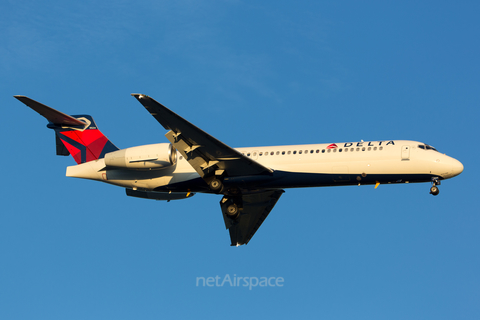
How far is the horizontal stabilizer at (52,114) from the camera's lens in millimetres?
26961

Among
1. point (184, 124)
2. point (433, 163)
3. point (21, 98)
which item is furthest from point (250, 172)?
point (21, 98)

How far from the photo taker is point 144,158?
27.3 m

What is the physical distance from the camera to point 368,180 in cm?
2681

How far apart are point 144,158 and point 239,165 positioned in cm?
464

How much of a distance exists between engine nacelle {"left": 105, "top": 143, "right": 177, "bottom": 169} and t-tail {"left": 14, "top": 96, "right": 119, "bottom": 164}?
319cm

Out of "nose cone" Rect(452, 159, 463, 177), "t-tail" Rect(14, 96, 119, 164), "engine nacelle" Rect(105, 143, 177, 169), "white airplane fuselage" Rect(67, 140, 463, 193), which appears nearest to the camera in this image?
"nose cone" Rect(452, 159, 463, 177)

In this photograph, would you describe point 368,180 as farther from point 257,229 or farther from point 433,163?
point 257,229

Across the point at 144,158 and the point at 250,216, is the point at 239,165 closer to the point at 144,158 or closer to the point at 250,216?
the point at 144,158

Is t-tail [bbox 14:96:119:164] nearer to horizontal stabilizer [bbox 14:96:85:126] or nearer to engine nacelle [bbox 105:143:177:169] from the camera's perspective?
horizontal stabilizer [bbox 14:96:85:126]

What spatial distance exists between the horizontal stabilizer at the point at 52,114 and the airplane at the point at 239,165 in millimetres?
50

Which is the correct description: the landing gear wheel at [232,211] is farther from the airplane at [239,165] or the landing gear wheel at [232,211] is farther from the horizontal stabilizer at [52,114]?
the horizontal stabilizer at [52,114]

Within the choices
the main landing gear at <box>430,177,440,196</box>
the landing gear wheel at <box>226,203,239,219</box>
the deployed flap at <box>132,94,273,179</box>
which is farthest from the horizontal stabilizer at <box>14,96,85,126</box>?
the main landing gear at <box>430,177,440,196</box>

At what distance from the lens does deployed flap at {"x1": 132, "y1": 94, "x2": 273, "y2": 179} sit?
25150 millimetres

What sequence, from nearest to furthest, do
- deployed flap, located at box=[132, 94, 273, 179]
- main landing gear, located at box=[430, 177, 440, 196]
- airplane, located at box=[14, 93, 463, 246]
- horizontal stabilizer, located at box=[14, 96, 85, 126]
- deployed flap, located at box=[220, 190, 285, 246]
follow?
deployed flap, located at box=[132, 94, 273, 179] → main landing gear, located at box=[430, 177, 440, 196] → airplane, located at box=[14, 93, 463, 246] → horizontal stabilizer, located at box=[14, 96, 85, 126] → deployed flap, located at box=[220, 190, 285, 246]
